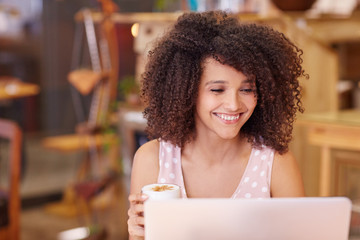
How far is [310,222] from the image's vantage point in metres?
1.03

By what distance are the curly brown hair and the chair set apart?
0.91 metres

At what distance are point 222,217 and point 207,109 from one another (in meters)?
0.56

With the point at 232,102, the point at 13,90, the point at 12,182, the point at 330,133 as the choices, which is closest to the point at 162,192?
the point at 232,102

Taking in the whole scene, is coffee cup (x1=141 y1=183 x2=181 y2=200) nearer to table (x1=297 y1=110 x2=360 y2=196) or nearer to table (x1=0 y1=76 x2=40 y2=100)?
table (x1=297 y1=110 x2=360 y2=196)

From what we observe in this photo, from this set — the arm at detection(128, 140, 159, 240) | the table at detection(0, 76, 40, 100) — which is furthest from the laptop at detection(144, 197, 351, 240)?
the table at detection(0, 76, 40, 100)

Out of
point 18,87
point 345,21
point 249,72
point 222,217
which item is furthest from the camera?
point 18,87

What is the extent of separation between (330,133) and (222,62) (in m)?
1.59

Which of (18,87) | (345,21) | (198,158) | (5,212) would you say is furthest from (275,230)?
(18,87)

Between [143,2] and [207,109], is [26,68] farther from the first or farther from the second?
[207,109]

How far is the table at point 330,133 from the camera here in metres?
2.82

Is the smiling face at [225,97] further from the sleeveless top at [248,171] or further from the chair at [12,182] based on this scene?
the chair at [12,182]

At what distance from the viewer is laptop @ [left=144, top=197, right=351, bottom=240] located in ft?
3.34

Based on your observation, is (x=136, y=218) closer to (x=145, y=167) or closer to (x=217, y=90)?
(x=145, y=167)

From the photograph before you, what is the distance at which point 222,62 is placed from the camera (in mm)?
1498
